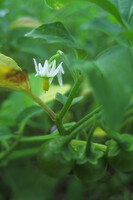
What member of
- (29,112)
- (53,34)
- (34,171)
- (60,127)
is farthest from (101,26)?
(34,171)

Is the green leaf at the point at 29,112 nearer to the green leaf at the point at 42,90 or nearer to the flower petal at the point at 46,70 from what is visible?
the green leaf at the point at 42,90

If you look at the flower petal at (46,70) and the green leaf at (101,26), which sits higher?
the green leaf at (101,26)

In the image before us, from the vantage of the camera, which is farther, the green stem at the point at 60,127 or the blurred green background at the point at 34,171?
the blurred green background at the point at 34,171

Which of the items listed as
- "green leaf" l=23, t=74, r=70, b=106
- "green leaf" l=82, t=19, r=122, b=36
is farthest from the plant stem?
"green leaf" l=23, t=74, r=70, b=106

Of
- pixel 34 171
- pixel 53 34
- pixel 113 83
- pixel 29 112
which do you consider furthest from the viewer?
pixel 34 171

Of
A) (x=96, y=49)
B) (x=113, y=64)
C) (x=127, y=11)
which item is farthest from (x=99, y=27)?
(x=96, y=49)

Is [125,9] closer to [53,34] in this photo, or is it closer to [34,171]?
[53,34]

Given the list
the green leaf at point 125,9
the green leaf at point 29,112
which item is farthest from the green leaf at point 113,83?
the green leaf at point 29,112
